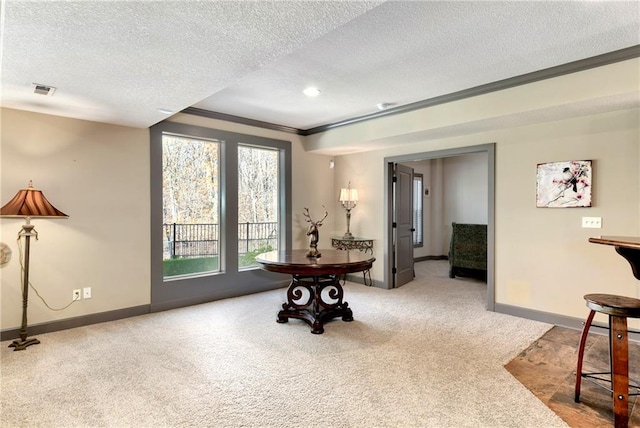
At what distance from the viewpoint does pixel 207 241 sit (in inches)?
183

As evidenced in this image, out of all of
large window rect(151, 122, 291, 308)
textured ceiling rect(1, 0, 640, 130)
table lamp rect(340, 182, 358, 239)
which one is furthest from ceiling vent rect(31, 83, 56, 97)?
table lamp rect(340, 182, 358, 239)

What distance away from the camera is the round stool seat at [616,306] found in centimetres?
190

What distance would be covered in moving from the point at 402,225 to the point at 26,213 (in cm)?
476

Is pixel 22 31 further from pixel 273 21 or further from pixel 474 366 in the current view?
pixel 474 366

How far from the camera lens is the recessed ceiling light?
365 centimetres

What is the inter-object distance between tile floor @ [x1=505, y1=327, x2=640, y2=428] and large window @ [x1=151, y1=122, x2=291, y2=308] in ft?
11.5

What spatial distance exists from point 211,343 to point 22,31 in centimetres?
259

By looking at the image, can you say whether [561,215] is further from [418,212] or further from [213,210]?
[418,212]

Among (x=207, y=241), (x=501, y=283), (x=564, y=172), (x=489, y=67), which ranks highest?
(x=489, y=67)

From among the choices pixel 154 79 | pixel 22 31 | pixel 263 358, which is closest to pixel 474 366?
pixel 263 358

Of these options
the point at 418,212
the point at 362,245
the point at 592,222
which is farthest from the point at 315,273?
the point at 418,212

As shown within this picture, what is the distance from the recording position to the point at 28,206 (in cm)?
297

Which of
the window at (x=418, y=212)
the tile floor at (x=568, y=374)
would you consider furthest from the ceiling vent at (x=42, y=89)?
the window at (x=418, y=212)

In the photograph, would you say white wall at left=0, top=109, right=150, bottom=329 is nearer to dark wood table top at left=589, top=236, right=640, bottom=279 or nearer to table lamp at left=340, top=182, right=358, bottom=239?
table lamp at left=340, top=182, right=358, bottom=239
